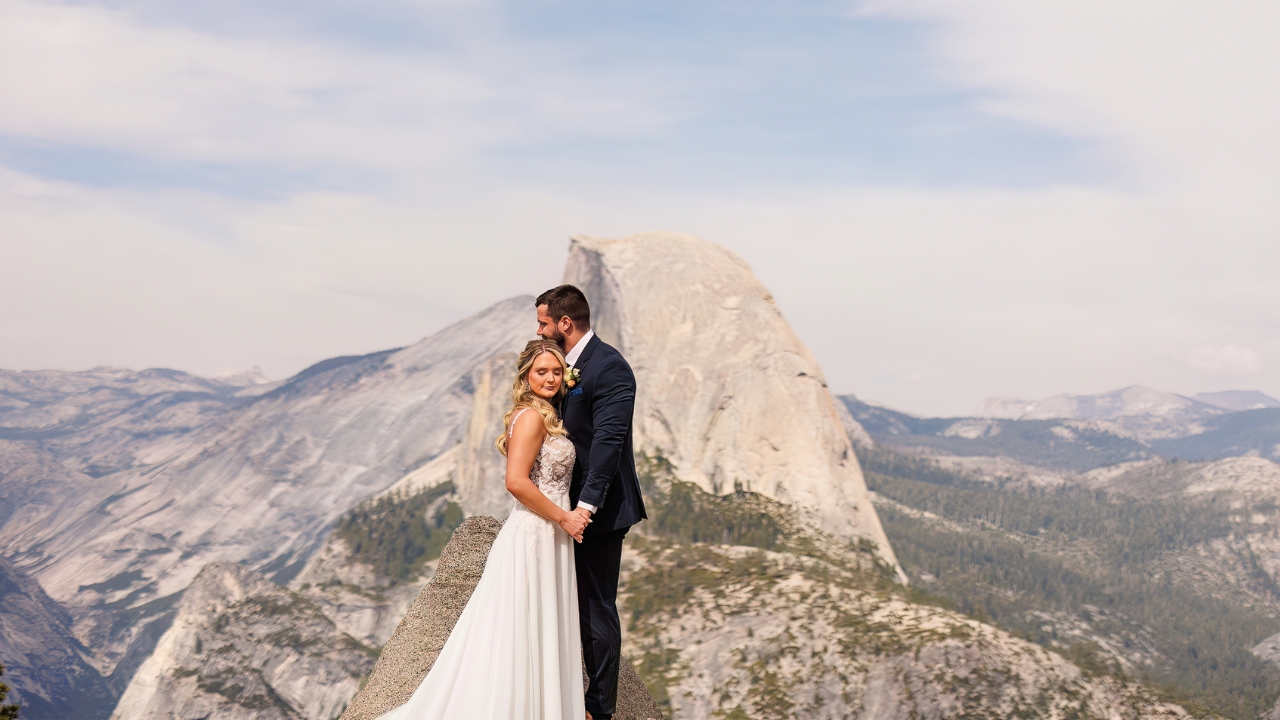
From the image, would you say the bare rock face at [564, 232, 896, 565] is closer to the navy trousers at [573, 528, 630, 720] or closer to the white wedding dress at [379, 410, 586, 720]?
the navy trousers at [573, 528, 630, 720]

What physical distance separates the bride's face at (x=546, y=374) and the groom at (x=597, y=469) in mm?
157

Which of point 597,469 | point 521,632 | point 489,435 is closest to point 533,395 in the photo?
point 597,469

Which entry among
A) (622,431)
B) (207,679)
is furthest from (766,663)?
(207,679)

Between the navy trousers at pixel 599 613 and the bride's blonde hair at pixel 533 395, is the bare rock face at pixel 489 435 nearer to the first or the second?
the navy trousers at pixel 599 613

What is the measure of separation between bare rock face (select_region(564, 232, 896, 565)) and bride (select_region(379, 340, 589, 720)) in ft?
391

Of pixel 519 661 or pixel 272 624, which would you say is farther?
pixel 272 624

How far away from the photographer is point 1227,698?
146m

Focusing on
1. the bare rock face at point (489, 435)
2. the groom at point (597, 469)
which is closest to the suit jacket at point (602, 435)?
the groom at point (597, 469)

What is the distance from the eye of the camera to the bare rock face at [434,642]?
39.5 feet

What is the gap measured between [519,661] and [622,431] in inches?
110

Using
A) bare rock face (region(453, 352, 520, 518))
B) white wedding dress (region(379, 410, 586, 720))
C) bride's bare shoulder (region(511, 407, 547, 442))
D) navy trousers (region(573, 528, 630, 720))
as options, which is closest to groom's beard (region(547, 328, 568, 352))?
bride's bare shoulder (region(511, 407, 547, 442))

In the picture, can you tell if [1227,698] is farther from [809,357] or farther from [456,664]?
[456,664]

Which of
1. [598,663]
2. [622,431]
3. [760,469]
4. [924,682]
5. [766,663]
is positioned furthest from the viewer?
[760,469]

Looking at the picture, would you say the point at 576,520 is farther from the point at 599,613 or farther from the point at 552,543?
the point at 599,613
